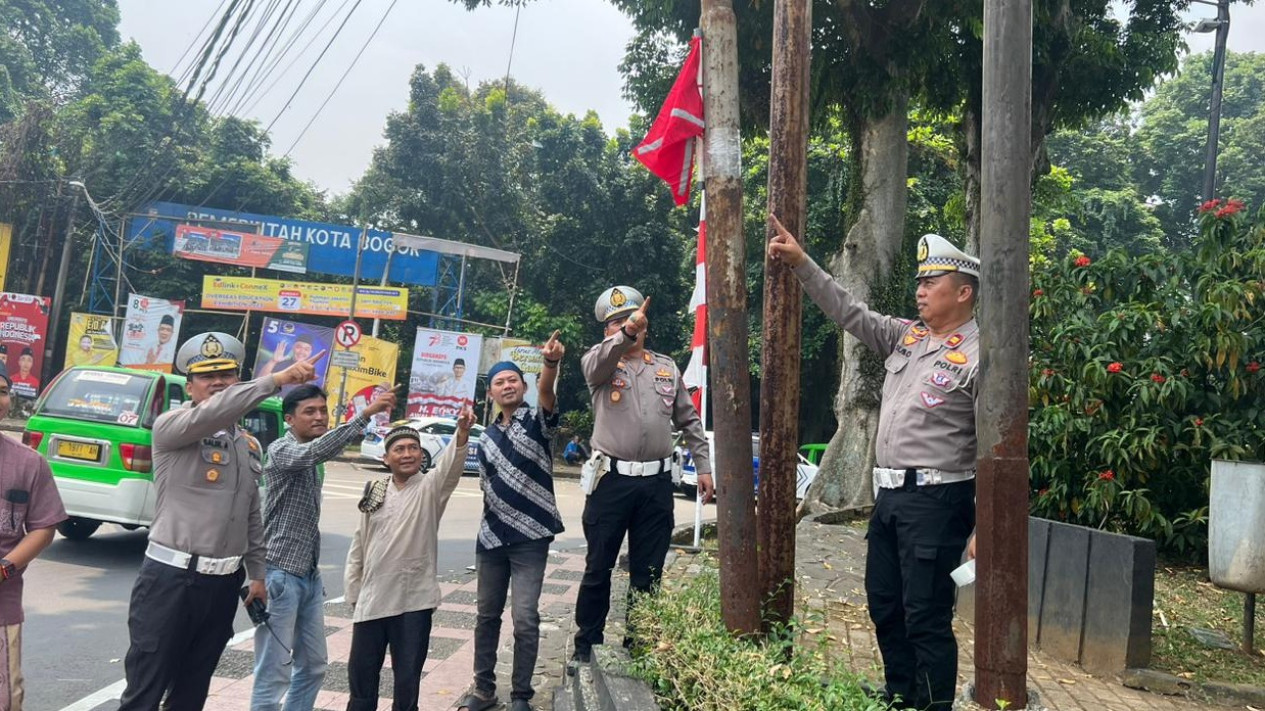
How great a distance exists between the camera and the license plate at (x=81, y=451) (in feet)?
25.8

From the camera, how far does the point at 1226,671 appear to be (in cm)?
525

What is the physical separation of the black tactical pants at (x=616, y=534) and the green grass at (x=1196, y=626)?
2967mm

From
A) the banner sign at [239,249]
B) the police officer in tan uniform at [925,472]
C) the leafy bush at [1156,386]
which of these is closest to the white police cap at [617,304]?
the police officer in tan uniform at [925,472]

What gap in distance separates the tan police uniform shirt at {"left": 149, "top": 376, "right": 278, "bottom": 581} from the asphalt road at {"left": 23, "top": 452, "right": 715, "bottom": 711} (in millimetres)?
1835

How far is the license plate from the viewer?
7.86 m

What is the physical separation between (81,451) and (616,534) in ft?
18.9

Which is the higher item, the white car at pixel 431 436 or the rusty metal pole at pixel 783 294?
the rusty metal pole at pixel 783 294

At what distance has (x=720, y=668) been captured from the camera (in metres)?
3.09

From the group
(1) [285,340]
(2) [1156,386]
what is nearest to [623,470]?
(2) [1156,386]

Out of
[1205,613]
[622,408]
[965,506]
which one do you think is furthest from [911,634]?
[1205,613]

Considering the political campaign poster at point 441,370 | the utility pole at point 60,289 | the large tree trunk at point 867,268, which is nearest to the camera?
the large tree trunk at point 867,268

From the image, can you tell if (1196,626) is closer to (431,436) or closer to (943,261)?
(943,261)

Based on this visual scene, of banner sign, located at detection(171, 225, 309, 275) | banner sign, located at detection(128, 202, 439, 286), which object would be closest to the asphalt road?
banner sign, located at detection(128, 202, 439, 286)

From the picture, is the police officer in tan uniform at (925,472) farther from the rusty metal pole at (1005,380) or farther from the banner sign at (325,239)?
the banner sign at (325,239)
